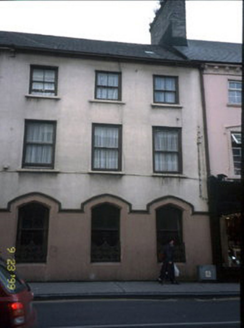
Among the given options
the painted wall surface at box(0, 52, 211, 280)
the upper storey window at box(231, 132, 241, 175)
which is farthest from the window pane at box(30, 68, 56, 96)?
the upper storey window at box(231, 132, 241, 175)

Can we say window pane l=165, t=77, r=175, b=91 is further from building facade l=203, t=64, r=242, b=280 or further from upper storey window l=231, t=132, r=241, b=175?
upper storey window l=231, t=132, r=241, b=175

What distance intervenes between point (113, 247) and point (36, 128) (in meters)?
6.03

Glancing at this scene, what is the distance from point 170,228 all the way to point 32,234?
19.2 feet

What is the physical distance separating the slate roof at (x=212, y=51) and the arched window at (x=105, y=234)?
8.50 meters

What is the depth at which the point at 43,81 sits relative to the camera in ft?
52.1

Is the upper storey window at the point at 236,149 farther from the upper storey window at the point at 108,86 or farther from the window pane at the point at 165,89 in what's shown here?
the upper storey window at the point at 108,86

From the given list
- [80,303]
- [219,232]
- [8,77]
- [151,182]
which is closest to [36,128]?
[8,77]

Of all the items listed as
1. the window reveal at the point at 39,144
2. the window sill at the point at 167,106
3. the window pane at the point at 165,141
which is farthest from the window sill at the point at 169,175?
the window reveal at the point at 39,144

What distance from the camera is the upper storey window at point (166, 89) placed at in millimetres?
16797

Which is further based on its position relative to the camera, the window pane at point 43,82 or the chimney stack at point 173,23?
the chimney stack at point 173,23

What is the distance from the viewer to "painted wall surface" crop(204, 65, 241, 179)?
631 inches

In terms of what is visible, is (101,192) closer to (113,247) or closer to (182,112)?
(113,247)

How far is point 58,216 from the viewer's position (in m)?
14.4

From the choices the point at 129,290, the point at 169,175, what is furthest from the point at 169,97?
the point at 129,290
